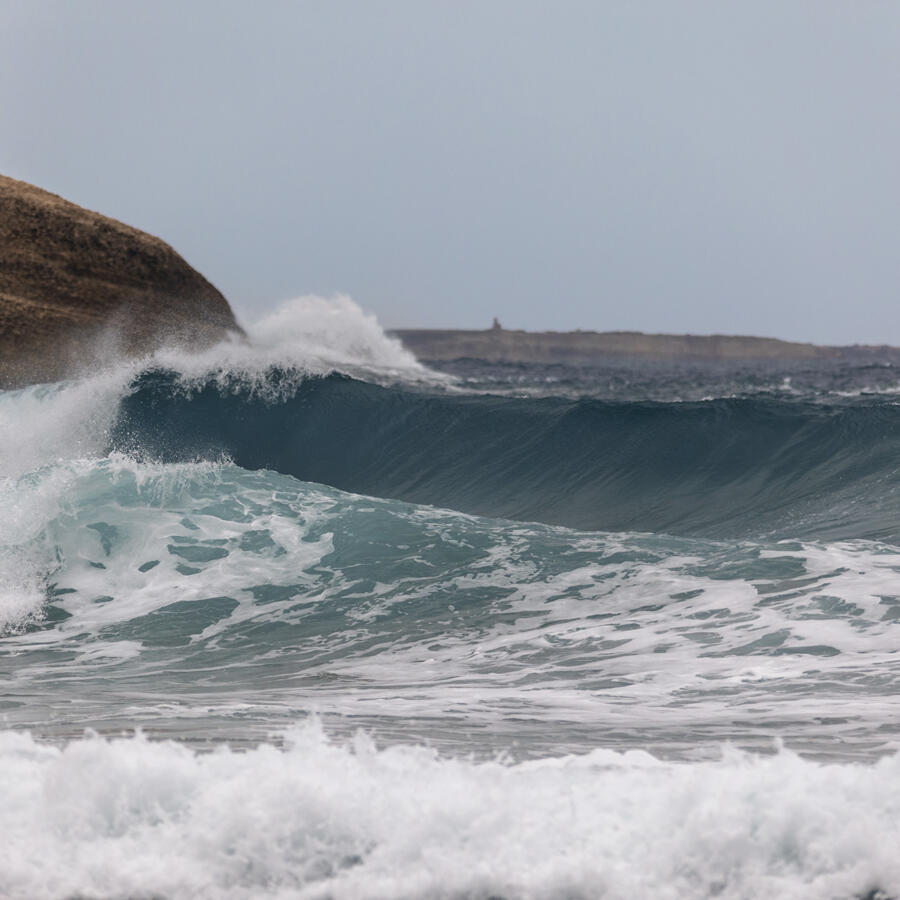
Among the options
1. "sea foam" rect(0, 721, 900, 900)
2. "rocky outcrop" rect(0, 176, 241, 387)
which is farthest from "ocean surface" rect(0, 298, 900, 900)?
"rocky outcrop" rect(0, 176, 241, 387)

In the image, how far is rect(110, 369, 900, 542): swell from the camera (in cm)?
1224

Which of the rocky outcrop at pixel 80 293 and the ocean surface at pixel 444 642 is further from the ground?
the rocky outcrop at pixel 80 293

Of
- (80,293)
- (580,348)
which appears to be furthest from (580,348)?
(80,293)

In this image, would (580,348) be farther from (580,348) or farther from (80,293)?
(80,293)

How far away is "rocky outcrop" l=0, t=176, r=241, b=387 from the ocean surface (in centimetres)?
333

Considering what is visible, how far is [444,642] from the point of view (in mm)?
7602

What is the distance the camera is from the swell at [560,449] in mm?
12242

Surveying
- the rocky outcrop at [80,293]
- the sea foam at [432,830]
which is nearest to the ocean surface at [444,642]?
the sea foam at [432,830]

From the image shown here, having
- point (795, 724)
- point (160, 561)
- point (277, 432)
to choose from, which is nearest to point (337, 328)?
point (277, 432)

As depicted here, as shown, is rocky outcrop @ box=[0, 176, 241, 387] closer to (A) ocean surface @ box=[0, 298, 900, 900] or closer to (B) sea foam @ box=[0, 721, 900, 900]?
(A) ocean surface @ box=[0, 298, 900, 900]

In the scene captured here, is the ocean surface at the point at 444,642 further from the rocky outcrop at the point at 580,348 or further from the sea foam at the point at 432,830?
the rocky outcrop at the point at 580,348

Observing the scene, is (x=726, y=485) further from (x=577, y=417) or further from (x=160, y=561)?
(x=160, y=561)

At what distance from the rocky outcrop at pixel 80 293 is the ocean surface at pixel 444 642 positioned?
3329 mm

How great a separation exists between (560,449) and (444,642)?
807cm
